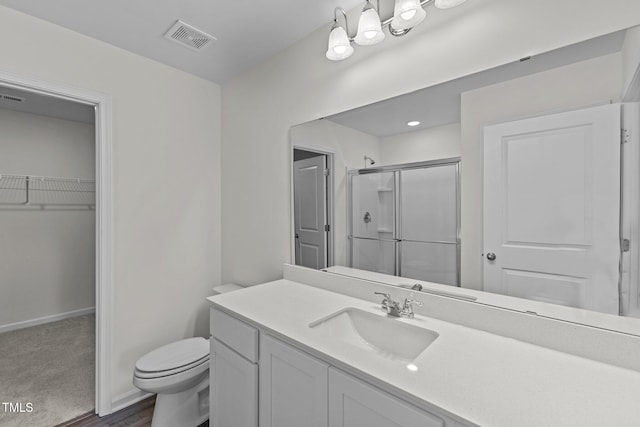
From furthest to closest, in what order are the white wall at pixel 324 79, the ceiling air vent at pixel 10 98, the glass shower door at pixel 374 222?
the ceiling air vent at pixel 10 98 < the glass shower door at pixel 374 222 < the white wall at pixel 324 79

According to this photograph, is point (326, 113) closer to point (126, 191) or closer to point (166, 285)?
point (126, 191)

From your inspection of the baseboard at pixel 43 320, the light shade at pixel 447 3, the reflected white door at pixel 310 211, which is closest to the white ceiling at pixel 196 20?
the light shade at pixel 447 3

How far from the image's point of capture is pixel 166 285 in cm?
212

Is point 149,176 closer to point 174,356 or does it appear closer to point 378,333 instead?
point 174,356

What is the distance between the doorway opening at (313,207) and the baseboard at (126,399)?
56.4 inches

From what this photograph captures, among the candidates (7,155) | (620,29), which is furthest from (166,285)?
(620,29)

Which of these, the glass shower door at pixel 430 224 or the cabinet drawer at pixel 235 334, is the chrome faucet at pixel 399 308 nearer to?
the glass shower door at pixel 430 224

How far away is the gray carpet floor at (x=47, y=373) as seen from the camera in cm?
178

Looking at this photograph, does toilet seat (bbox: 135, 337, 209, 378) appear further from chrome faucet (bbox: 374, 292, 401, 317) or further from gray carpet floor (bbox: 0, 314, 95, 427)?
chrome faucet (bbox: 374, 292, 401, 317)

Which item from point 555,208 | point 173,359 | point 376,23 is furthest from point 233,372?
point 376,23

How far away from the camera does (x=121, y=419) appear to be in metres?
1.78

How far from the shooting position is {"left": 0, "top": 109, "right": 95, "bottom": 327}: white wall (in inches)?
115

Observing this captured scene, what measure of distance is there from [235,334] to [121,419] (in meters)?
1.22

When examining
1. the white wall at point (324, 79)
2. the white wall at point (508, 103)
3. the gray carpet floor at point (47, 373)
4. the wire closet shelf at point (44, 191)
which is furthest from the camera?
the wire closet shelf at point (44, 191)
